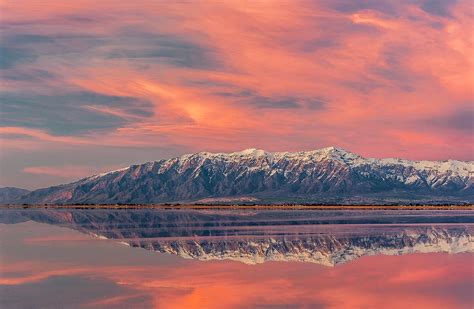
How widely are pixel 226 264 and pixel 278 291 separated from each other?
12.3m

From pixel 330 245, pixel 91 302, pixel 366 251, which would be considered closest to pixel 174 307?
pixel 91 302

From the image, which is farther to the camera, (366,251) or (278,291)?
(366,251)

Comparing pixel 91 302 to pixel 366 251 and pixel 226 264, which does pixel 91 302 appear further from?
pixel 366 251

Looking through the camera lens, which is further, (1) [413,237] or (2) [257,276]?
(1) [413,237]

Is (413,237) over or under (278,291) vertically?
under

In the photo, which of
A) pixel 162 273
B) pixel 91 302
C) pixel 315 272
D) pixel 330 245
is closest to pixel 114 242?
pixel 330 245

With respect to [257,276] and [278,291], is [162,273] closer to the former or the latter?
[257,276]

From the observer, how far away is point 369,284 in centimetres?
3603

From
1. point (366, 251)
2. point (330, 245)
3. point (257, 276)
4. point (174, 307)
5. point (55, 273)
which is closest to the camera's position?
point (174, 307)

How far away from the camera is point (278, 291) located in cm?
3381

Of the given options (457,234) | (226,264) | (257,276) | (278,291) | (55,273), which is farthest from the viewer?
(457,234)

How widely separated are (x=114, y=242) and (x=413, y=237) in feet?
99.0

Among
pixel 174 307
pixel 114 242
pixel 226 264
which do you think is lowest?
pixel 114 242

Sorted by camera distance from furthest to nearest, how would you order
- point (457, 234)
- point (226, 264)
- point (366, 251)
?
point (457, 234), point (366, 251), point (226, 264)
